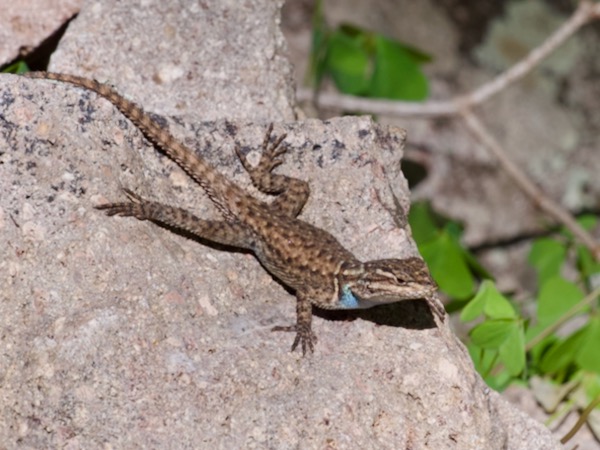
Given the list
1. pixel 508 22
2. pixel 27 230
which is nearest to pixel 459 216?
pixel 508 22

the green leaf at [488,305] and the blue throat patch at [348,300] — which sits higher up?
the blue throat patch at [348,300]

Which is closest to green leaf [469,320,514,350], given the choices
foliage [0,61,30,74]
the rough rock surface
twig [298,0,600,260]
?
the rough rock surface

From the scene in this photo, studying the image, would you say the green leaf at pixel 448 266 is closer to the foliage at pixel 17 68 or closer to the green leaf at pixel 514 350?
the green leaf at pixel 514 350

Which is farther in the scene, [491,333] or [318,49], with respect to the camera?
[318,49]

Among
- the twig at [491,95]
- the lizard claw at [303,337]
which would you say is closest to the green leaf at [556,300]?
the twig at [491,95]

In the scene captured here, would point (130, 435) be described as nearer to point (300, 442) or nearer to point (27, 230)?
point (300, 442)

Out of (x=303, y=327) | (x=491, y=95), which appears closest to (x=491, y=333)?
(x=303, y=327)

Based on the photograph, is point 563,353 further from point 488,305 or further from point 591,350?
point 488,305
